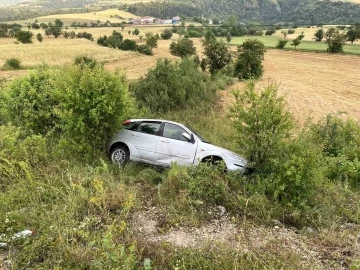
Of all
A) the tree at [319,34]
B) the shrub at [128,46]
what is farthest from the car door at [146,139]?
the tree at [319,34]

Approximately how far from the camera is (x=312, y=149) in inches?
301

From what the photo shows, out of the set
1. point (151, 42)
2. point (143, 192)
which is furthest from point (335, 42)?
point (143, 192)

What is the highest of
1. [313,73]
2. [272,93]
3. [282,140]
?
[272,93]

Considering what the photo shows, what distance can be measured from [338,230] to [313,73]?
39887mm

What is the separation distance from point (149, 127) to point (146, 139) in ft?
1.39

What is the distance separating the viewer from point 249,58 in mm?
33500

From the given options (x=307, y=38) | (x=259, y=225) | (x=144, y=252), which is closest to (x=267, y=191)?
(x=259, y=225)

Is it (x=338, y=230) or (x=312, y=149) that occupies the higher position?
(x=312, y=149)

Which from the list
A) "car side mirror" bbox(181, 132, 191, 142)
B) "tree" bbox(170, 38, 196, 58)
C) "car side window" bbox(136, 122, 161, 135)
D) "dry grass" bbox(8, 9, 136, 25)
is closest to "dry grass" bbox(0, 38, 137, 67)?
"tree" bbox(170, 38, 196, 58)

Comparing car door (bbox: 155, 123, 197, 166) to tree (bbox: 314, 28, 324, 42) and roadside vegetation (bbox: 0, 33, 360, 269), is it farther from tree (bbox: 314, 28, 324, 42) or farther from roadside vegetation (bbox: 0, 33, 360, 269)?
tree (bbox: 314, 28, 324, 42)

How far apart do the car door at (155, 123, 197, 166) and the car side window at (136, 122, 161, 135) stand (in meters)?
0.27

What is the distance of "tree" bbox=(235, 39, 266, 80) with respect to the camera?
33219 mm

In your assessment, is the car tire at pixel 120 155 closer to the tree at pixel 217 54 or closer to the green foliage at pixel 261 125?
the green foliage at pixel 261 125

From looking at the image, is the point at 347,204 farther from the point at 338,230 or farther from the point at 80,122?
the point at 80,122
